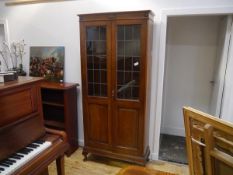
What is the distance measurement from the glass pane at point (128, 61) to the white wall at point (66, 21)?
0.35m

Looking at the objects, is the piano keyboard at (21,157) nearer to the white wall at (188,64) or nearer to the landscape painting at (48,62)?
the landscape painting at (48,62)

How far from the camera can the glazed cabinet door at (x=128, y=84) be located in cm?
223

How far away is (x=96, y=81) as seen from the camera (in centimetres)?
252

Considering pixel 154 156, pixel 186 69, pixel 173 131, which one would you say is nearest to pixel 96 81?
pixel 154 156

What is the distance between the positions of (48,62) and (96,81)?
1.02m

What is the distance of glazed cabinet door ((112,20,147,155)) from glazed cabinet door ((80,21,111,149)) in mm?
96

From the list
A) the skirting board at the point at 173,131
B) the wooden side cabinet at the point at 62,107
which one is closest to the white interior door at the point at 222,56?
the skirting board at the point at 173,131

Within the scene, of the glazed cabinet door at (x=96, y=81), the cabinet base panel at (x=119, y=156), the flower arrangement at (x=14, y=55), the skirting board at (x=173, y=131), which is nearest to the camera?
the glazed cabinet door at (x=96, y=81)

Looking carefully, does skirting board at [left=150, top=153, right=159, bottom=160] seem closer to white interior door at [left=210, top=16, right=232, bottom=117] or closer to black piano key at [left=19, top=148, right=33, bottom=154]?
white interior door at [left=210, top=16, right=232, bottom=117]

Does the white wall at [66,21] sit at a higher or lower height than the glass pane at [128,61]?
higher

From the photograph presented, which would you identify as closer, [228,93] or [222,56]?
[228,93]

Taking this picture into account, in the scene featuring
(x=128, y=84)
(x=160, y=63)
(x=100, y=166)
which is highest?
(x=160, y=63)

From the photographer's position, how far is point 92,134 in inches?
105

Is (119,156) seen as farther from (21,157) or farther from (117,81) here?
(21,157)
